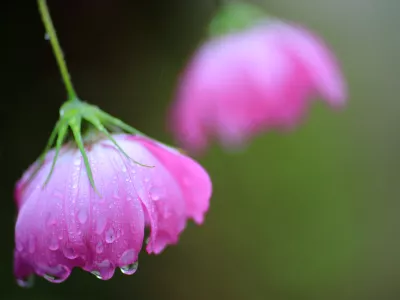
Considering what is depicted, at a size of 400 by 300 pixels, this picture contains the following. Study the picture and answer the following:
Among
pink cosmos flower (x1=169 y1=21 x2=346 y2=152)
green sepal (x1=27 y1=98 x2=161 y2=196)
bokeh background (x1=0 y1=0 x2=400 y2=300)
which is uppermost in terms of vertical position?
pink cosmos flower (x1=169 y1=21 x2=346 y2=152)

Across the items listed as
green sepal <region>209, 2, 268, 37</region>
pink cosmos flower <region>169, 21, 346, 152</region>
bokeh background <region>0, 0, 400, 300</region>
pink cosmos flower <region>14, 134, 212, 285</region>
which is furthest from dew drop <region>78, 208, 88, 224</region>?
bokeh background <region>0, 0, 400, 300</region>

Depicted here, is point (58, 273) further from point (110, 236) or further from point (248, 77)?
point (248, 77)

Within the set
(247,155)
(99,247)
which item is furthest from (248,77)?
(247,155)

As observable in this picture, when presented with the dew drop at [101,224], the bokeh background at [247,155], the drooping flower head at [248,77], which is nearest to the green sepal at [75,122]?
the dew drop at [101,224]

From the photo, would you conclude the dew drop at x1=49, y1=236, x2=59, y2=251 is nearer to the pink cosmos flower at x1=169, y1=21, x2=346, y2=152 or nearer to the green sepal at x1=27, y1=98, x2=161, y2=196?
the green sepal at x1=27, y1=98, x2=161, y2=196

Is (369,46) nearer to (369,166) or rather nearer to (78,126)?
(369,166)

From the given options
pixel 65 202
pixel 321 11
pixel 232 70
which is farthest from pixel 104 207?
pixel 321 11
